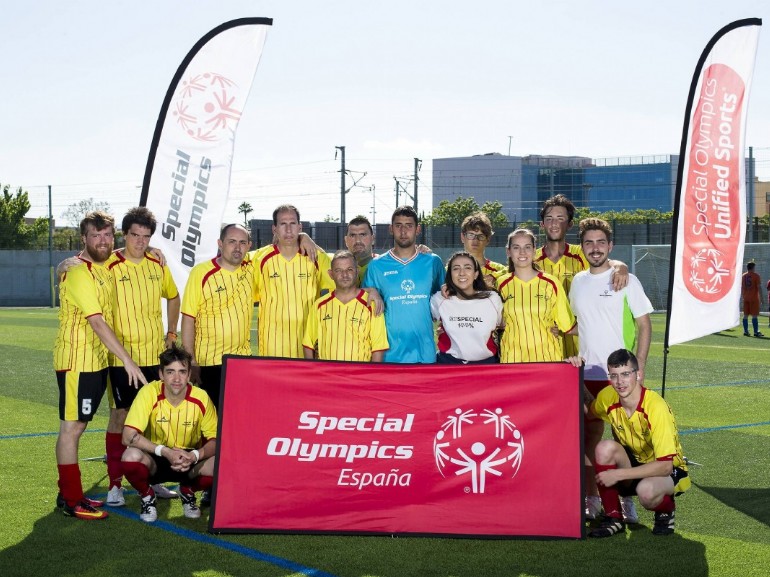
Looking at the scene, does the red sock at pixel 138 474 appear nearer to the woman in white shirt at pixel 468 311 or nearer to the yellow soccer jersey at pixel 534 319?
the woman in white shirt at pixel 468 311

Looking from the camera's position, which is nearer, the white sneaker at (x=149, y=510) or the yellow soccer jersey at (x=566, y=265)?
the white sneaker at (x=149, y=510)

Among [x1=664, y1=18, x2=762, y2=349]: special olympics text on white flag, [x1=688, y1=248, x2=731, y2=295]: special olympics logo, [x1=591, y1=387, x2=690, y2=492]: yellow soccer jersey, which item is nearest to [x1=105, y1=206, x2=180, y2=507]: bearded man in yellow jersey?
[x1=591, y1=387, x2=690, y2=492]: yellow soccer jersey

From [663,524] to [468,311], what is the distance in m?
1.67

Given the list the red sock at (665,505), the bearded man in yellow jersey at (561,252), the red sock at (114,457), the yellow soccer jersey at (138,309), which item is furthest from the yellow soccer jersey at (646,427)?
the red sock at (114,457)

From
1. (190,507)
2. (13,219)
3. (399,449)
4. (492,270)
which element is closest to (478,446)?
(399,449)

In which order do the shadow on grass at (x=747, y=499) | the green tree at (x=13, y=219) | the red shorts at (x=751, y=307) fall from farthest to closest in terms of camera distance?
1. the green tree at (x=13, y=219)
2. the red shorts at (x=751, y=307)
3. the shadow on grass at (x=747, y=499)

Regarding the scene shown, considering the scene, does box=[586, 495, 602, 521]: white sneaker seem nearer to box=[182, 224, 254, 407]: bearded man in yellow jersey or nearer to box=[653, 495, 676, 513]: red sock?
box=[653, 495, 676, 513]: red sock

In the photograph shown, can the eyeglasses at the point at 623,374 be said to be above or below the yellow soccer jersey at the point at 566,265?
below

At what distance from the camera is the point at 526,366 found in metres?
5.52

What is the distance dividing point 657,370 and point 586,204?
387 feet

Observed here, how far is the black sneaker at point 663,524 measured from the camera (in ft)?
17.9

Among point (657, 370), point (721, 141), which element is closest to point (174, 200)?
point (721, 141)

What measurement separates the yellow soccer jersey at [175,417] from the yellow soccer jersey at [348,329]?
32.0 inches

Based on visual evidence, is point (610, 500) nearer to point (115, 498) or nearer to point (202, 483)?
point (202, 483)
